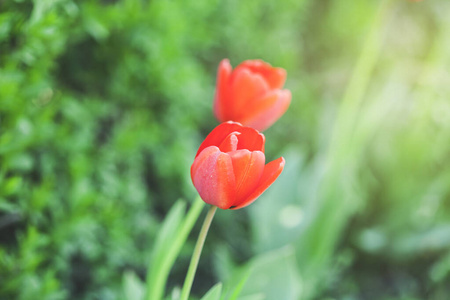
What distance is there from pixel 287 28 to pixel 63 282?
158cm

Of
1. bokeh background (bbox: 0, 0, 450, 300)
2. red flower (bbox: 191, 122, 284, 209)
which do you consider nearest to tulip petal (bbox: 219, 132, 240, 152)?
red flower (bbox: 191, 122, 284, 209)

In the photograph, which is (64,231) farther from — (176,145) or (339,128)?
(339,128)

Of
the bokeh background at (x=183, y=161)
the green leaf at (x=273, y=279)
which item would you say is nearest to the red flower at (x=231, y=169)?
the bokeh background at (x=183, y=161)

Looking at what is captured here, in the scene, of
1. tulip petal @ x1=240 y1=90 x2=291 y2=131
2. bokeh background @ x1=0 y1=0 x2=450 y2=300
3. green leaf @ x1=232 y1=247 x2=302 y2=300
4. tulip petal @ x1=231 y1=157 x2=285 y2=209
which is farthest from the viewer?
green leaf @ x1=232 y1=247 x2=302 y2=300

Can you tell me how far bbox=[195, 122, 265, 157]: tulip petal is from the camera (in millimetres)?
635

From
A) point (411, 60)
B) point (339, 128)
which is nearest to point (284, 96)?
point (339, 128)

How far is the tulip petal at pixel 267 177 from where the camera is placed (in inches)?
24.0

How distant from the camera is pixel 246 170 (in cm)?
61

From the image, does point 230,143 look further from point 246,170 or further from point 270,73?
point 270,73

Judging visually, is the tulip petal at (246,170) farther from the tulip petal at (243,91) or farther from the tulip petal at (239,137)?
the tulip petal at (243,91)

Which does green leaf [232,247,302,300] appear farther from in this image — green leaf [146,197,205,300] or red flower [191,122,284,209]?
red flower [191,122,284,209]

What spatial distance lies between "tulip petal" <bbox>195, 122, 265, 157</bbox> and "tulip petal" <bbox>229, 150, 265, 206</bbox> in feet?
0.09

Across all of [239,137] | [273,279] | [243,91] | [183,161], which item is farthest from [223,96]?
[183,161]

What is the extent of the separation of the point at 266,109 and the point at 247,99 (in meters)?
0.04
